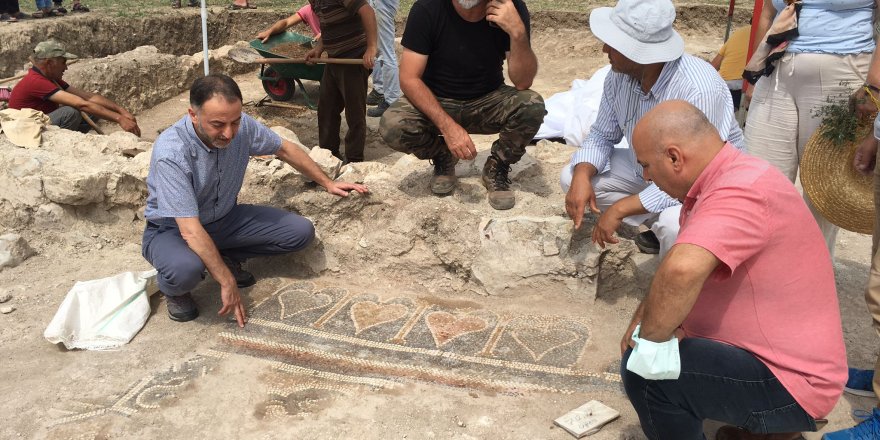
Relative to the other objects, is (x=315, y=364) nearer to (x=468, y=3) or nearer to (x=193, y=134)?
(x=193, y=134)

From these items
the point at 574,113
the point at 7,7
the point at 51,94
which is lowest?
the point at 574,113

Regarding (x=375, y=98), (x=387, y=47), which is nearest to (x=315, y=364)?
(x=387, y=47)

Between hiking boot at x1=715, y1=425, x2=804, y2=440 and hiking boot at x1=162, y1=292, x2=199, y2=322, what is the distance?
2.53 metres

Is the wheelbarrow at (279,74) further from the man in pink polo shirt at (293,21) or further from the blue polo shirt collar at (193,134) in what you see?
the blue polo shirt collar at (193,134)

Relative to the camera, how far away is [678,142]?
2.27 meters

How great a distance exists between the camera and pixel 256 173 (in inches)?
175

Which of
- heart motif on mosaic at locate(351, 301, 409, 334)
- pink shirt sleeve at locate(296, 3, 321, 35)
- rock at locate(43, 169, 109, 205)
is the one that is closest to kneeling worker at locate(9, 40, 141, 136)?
rock at locate(43, 169, 109, 205)

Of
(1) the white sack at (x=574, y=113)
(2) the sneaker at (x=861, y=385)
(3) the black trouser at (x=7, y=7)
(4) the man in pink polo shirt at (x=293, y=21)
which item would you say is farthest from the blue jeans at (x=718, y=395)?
(3) the black trouser at (x=7, y=7)

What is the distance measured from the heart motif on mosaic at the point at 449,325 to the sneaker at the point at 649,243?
94 centimetres

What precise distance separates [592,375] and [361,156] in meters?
3.64

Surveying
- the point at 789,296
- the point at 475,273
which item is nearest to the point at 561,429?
the point at 789,296

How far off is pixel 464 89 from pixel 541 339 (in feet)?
5.09

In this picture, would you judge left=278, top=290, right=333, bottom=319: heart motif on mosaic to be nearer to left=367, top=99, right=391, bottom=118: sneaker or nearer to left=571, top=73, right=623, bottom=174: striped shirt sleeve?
left=571, top=73, right=623, bottom=174: striped shirt sleeve

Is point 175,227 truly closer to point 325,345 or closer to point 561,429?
point 325,345
